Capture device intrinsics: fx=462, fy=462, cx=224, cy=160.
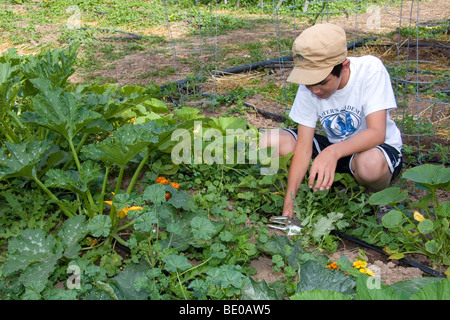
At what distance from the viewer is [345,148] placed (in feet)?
7.49

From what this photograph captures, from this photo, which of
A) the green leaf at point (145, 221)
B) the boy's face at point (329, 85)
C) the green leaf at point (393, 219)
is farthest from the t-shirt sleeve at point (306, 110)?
the green leaf at point (145, 221)

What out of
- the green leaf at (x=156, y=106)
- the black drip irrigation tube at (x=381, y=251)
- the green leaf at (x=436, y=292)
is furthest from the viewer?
the green leaf at (x=156, y=106)

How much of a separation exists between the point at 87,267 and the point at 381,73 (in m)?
1.69

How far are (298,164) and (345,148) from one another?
29cm

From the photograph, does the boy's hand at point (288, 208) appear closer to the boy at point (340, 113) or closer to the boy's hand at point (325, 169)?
the boy at point (340, 113)

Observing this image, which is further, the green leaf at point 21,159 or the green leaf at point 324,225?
the green leaf at point 324,225

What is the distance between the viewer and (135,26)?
7.14 meters

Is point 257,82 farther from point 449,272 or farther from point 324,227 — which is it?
point 449,272

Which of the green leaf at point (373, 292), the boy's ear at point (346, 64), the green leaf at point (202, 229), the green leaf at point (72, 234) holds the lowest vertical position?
the green leaf at point (72, 234)

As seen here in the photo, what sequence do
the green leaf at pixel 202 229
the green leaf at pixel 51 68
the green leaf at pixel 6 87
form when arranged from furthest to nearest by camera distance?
the green leaf at pixel 51 68, the green leaf at pixel 6 87, the green leaf at pixel 202 229

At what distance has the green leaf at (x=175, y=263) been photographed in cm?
181

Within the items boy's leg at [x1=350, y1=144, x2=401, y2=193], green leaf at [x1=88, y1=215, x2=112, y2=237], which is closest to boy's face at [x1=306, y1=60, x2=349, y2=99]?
boy's leg at [x1=350, y1=144, x2=401, y2=193]

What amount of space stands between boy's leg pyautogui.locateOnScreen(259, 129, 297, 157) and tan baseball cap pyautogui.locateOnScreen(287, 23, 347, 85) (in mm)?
586
